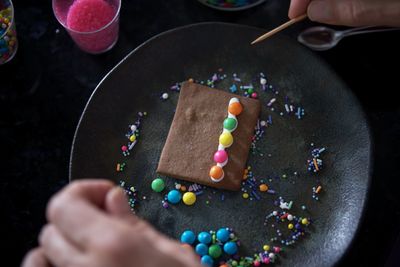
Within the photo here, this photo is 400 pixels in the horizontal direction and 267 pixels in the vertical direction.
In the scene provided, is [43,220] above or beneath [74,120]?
beneath

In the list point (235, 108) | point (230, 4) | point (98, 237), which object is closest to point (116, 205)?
point (98, 237)

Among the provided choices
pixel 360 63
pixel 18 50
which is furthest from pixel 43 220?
pixel 360 63

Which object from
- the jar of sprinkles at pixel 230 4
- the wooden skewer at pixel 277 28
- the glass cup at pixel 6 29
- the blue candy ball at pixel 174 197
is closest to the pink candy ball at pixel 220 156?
the blue candy ball at pixel 174 197

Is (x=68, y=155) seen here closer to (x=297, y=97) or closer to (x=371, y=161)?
(x=297, y=97)

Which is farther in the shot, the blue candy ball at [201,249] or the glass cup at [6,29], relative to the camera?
the glass cup at [6,29]

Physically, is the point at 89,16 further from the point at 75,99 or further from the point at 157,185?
the point at 157,185

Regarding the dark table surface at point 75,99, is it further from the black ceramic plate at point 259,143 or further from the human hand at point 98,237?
the human hand at point 98,237
